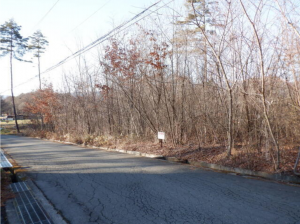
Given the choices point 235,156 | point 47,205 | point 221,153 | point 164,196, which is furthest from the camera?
point 221,153

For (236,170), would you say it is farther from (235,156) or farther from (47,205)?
(47,205)

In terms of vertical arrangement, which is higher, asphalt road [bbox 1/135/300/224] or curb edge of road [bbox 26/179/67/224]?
asphalt road [bbox 1/135/300/224]

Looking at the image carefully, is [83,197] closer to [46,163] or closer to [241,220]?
[241,220]

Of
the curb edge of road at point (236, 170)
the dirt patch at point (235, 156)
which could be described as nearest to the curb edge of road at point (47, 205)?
the curb edge of road at point (236, 170)

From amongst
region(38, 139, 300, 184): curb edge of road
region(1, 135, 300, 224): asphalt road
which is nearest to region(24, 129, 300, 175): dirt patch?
region(38, 139, 300, 184): curb edge of road

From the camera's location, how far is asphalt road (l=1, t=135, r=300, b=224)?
161 inches

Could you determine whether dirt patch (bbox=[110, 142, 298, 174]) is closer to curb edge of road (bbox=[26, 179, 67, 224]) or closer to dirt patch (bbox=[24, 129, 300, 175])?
dirt patch (bbox=[24, 129, 300, 175])

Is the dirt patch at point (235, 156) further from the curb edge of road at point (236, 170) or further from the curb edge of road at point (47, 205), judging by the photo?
the curb edge of road at point (47, 205)

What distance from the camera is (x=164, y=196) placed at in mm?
5109

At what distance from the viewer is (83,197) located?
5.32 metres

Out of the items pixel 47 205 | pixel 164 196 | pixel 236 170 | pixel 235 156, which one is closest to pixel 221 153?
pixel 235 156

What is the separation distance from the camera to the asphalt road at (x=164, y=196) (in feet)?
13.4

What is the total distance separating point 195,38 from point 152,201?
8.04 metres

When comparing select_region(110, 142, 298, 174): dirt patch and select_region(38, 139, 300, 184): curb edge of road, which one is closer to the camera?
select_region(38, 139, 300, 184): curb edge of road
